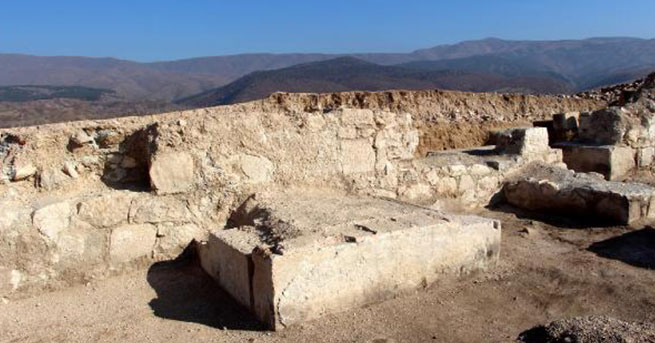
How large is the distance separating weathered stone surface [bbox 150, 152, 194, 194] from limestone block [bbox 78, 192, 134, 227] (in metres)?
0.20

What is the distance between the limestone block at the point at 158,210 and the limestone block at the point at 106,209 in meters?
0.05

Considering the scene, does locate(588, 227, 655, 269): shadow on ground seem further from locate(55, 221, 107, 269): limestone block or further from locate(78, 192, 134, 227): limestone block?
locate(55, 221, 107, 269): limestone block

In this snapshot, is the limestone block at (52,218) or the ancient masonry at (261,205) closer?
the ancient masonry at (261,205)

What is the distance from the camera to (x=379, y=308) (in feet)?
9.65

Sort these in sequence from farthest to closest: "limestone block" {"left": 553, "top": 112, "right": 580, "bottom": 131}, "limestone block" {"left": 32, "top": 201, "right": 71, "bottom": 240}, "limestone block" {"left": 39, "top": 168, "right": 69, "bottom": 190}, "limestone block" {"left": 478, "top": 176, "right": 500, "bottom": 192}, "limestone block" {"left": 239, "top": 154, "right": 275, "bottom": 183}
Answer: "limestone block" {"left": 553, "top": 112, "right": 580, "bottom": 131} → "limestone block" {"left": 478, "top": 176, "right": 500, "bottom": 192} → "limestone block" {"left": 239, "top": 154, "right": 275, "bottom": 183} → "limestone block" {"left": 39, "top": 168, "right": 69, "bottom": 190} → "limestone block" {"left": 32, "top": 201, "right": 71, "bottom": 240}

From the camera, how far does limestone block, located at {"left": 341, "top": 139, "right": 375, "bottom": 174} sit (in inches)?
167

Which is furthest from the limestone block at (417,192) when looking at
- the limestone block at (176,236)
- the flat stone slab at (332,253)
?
the limestone block at (176,236)

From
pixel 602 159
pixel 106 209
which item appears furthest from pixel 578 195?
pixel 106 209

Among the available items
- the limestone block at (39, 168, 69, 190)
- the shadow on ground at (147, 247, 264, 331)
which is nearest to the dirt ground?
the shadow on ground at (147, 247, 264, 331)

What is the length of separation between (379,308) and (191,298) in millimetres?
1111

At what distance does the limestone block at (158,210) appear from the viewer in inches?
137

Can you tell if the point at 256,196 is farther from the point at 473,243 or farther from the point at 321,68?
the point at 321,68

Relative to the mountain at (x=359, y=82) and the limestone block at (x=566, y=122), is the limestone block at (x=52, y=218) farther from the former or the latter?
the mountain at (x=359, y=82)

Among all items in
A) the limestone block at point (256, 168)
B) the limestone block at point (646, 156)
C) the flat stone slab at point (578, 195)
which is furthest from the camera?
the limestone block at point (646, 156)
